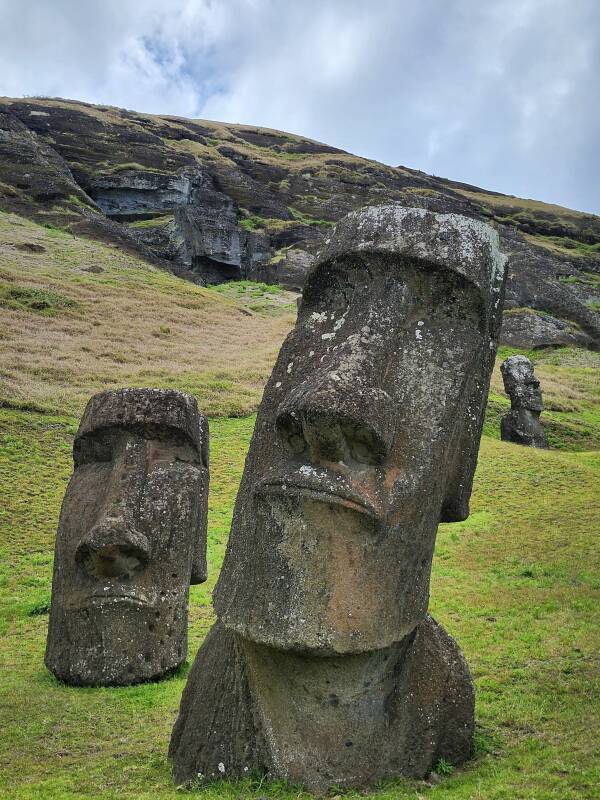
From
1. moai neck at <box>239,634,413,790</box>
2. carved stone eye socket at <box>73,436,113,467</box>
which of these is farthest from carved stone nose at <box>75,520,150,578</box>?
moai neck at <box>239,634,413,790</box>

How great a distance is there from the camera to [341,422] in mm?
4434

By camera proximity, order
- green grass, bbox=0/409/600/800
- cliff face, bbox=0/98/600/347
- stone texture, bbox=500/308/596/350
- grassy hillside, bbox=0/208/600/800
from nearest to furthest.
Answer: green grass, bbox=0/409/600/800 → grassy hillside, bbox=0/208/600/800 → stone texture, bbox=500/308/596/350 → cliff face, bbox=0/98/600/347

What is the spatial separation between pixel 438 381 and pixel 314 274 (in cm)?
108

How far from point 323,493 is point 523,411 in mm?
19223

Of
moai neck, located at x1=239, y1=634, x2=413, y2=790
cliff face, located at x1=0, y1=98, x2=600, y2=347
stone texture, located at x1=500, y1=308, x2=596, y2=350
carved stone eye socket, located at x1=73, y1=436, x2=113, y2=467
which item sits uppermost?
cliff face, located at x1=0, y1=98, x2=600, y2=347

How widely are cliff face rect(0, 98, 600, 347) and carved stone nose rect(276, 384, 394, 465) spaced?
41.1 m

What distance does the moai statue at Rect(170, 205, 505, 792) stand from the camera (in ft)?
14.4

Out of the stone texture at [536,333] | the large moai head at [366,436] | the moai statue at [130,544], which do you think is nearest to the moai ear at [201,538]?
the moai statue at [130,544]

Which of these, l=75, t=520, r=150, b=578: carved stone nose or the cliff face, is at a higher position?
the cliff face

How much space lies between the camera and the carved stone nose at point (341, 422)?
444cm

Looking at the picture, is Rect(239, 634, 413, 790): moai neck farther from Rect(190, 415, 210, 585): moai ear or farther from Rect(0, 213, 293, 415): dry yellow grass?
Rect(0, 213, 293, 415): dry yellow grass

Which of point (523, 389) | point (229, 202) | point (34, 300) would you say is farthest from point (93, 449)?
point (229, 202)

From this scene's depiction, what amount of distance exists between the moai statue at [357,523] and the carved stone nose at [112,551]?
101 inches

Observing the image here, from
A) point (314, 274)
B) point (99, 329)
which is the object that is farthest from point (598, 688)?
point (99, 329)
